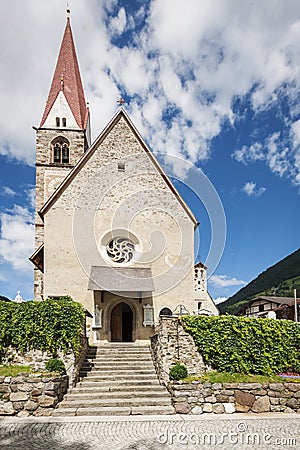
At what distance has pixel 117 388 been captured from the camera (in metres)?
13.6

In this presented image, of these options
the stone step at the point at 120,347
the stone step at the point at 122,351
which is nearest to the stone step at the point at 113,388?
the stone step at the point at 122,351

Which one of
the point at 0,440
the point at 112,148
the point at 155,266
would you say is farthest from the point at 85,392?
the point at 112,148

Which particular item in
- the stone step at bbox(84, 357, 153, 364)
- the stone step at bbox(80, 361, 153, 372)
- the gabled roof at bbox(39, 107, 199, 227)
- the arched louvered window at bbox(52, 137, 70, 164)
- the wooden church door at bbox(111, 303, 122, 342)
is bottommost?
the stone step at bbox(80, 361, 153, 372)

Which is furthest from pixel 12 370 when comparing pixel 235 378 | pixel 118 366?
pixel 235 378

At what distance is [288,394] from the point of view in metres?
12.8

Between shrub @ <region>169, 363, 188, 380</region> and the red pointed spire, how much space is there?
23.0 meters

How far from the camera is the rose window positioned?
21172mm

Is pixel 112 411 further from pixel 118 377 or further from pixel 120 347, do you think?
pixel 120 347

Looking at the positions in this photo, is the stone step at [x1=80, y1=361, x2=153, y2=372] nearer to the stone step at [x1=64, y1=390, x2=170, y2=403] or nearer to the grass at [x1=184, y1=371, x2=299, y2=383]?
the stone step at [x1=64, y1=390, x2=170, y2=403]

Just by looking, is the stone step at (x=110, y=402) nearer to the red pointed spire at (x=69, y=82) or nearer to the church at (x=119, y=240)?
the church at (x=119, y=240)

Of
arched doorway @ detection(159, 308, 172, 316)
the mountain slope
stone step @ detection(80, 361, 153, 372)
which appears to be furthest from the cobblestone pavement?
the mountain slope

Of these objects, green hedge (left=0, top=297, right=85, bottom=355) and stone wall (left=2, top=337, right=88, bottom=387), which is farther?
green hedge (left=0, top=297, right=85, bottom=355)

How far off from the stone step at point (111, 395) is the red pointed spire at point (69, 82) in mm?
22922

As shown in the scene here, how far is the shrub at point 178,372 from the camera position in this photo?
13.2 metres
